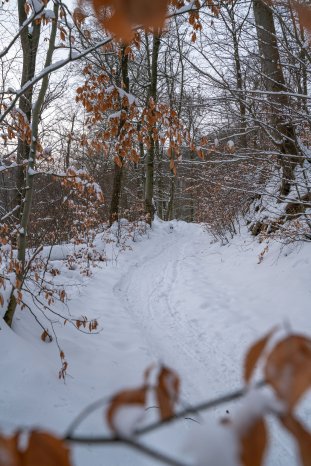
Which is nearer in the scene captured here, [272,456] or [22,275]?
[272,456]

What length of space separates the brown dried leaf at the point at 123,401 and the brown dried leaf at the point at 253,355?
0.51ft

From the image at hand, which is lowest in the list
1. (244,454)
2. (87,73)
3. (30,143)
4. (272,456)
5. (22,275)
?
(272,456)

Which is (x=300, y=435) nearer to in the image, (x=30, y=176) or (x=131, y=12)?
(x=131, y=12)

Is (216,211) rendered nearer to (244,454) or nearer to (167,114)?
(167,114)

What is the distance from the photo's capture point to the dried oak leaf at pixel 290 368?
0.45 metres

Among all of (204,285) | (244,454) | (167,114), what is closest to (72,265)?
(204,285)

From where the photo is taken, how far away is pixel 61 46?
315 cm

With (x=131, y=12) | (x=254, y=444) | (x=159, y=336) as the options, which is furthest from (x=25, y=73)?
(x=254, y=444)

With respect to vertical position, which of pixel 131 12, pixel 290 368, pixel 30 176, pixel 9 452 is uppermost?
pixel 131 12

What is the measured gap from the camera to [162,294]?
6.75 m

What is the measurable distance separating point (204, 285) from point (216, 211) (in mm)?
4462

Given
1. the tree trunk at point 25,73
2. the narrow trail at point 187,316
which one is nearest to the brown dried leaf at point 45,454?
the narrow trail at point 187,316

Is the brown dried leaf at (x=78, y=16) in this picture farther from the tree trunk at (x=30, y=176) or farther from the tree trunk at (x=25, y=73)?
the tree trunk at (x=25, y=73)

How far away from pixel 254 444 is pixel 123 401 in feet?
0.62
